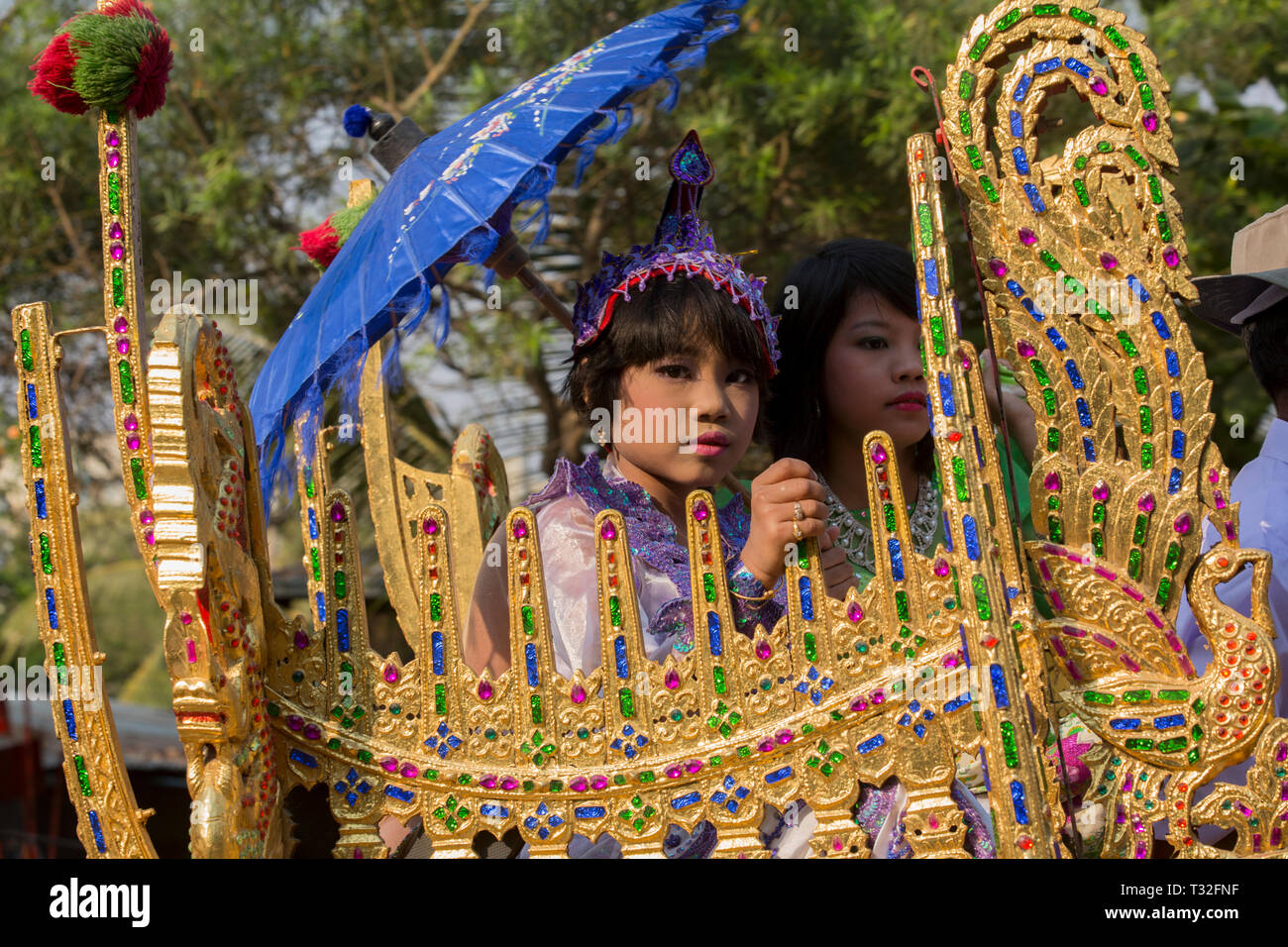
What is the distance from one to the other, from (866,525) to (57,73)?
179 centimetres

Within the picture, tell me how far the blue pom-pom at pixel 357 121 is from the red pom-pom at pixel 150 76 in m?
0.55

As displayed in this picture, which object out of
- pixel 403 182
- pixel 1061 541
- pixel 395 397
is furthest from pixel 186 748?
pixel 395 397

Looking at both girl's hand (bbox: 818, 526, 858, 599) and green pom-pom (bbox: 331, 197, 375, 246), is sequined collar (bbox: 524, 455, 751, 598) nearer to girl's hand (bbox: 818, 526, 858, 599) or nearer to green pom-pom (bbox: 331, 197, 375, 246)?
girl's hand (bbox: 818, 526, 858, 599)

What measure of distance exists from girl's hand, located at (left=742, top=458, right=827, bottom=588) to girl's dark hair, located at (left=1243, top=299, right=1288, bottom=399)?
109 centimetres

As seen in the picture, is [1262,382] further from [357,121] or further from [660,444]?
[357,121]

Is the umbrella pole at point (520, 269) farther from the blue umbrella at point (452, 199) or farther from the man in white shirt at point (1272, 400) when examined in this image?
the man in white shirt at point (1272, 400)

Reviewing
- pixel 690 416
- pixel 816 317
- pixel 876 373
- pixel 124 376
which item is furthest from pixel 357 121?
pixel 876 373

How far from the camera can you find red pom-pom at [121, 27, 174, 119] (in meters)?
2.00

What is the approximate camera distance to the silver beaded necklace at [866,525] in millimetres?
2715

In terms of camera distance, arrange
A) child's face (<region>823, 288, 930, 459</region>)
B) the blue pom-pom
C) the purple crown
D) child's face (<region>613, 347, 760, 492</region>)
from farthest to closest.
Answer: child's face (<region>823, 288, 930, 459</region>) → the blue pom-pom → the purple crown → child's face (<region>613, 347, 760, 492</region>)

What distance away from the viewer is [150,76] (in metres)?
2.02

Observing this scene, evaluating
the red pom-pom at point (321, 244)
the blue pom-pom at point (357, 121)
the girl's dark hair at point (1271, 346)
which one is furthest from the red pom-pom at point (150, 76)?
the girl's dark hair at point (1271, 346)

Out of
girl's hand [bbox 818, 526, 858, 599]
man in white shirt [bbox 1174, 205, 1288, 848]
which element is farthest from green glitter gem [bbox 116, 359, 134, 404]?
man in white shirt [bbox 1174, 205, 1288, 848]
